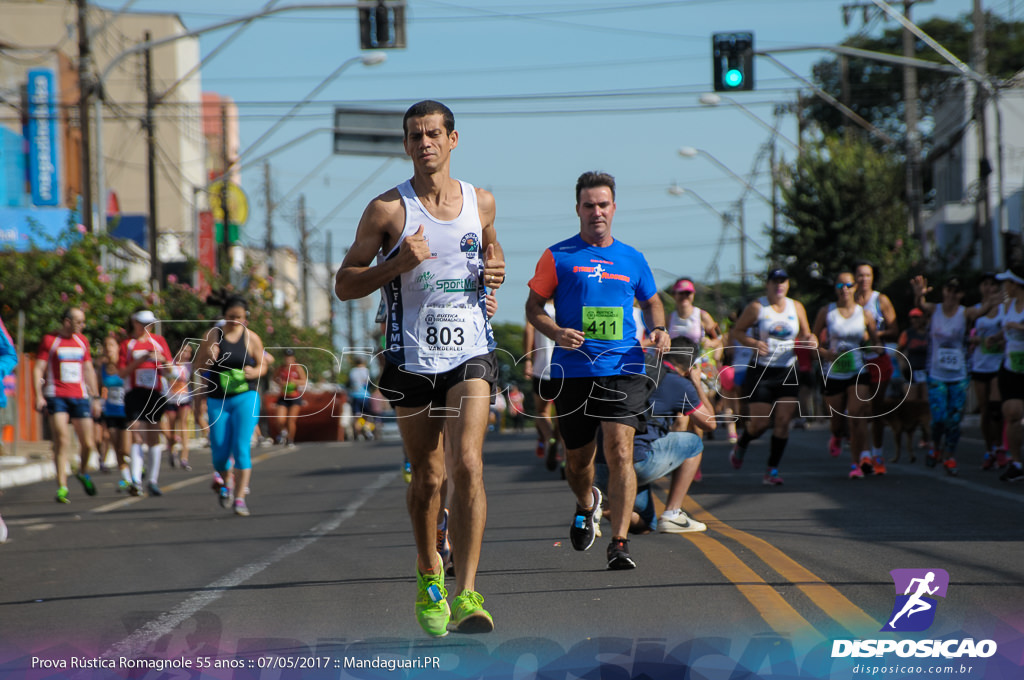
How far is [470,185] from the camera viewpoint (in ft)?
20.5

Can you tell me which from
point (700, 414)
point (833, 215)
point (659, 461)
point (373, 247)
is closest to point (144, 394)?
point (700, 414)

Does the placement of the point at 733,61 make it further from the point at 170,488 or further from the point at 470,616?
the point at 470,616

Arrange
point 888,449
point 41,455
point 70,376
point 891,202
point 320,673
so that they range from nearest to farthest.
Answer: point 320,673 → point 70,376 → point 888,449 → point 41,455 → point 891,202

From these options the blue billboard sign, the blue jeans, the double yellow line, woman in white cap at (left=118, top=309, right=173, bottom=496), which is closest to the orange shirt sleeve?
the blue jeans

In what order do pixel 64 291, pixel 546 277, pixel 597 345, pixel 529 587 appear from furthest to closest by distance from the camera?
pixel 64 291
pixel 546 277
pixel 597 345
pixel 529 587

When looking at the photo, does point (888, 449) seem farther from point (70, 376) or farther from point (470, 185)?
point (470, 185)

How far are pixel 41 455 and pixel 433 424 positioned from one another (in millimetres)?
17475

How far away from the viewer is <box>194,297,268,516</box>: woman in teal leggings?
12344 mm

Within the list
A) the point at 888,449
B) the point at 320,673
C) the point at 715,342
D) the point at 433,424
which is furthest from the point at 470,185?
the point at 888,449

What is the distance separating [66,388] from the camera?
49.1 feet

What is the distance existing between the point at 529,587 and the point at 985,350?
827cm

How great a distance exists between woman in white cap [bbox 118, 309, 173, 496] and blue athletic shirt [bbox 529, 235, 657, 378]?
8.19 m

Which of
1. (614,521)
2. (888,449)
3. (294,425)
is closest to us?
(614,521)

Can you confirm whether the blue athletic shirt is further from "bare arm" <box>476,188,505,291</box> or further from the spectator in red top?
the spectator in red top
